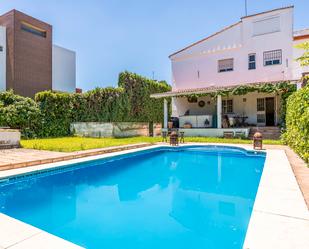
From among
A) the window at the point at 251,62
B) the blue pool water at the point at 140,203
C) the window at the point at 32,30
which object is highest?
the window at the point at 32,30

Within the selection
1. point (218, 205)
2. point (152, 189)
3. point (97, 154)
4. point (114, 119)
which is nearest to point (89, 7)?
point (114, 119)

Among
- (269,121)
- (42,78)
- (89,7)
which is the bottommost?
(269,121)

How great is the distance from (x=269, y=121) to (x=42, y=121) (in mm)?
17943

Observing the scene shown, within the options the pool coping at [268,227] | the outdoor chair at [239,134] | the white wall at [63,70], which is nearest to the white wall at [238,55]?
the outdoor chair at [239,134]

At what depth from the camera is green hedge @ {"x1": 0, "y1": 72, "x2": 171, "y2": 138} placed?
15.8 meters

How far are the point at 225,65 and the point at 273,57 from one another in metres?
3.90

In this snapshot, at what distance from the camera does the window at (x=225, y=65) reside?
66.7 ft

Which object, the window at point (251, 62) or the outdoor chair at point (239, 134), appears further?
the window at point (251, 62)

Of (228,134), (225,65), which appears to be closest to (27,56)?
(225,65)

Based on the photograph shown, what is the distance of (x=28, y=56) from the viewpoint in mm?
26453

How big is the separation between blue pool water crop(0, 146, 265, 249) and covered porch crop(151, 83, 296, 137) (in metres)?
8.06

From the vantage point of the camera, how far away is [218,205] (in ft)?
16.1

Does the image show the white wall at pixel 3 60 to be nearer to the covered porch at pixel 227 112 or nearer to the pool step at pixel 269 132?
the covered porch at pixel 227 112

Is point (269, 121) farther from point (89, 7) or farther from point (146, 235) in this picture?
point (146, 235)
